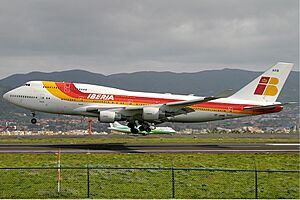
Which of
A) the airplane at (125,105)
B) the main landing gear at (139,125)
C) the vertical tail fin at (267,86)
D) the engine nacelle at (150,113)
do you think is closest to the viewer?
the engine nacelle at (150,113)

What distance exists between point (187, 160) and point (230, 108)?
831 inches

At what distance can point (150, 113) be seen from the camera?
45.4m

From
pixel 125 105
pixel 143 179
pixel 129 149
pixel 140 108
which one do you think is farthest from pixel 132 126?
pixel 143 179

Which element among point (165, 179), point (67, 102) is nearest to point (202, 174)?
point (165, 179)

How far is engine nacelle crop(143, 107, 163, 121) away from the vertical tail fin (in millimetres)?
12556

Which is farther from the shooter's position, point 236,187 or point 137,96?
point 137,96

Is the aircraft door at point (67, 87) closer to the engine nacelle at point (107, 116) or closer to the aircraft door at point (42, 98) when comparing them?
the aircraft door at point (42, 98)

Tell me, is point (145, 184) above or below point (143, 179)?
below

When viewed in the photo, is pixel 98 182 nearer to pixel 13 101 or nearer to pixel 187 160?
pixel 187 160

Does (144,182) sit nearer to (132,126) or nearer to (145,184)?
(145,184)

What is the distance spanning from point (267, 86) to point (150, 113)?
17650 mm

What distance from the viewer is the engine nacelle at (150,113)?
4534 centimetres

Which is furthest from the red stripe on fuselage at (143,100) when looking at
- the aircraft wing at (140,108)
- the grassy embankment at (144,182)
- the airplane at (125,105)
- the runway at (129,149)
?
the grassy embankment at (144,182)

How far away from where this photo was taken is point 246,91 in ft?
179
